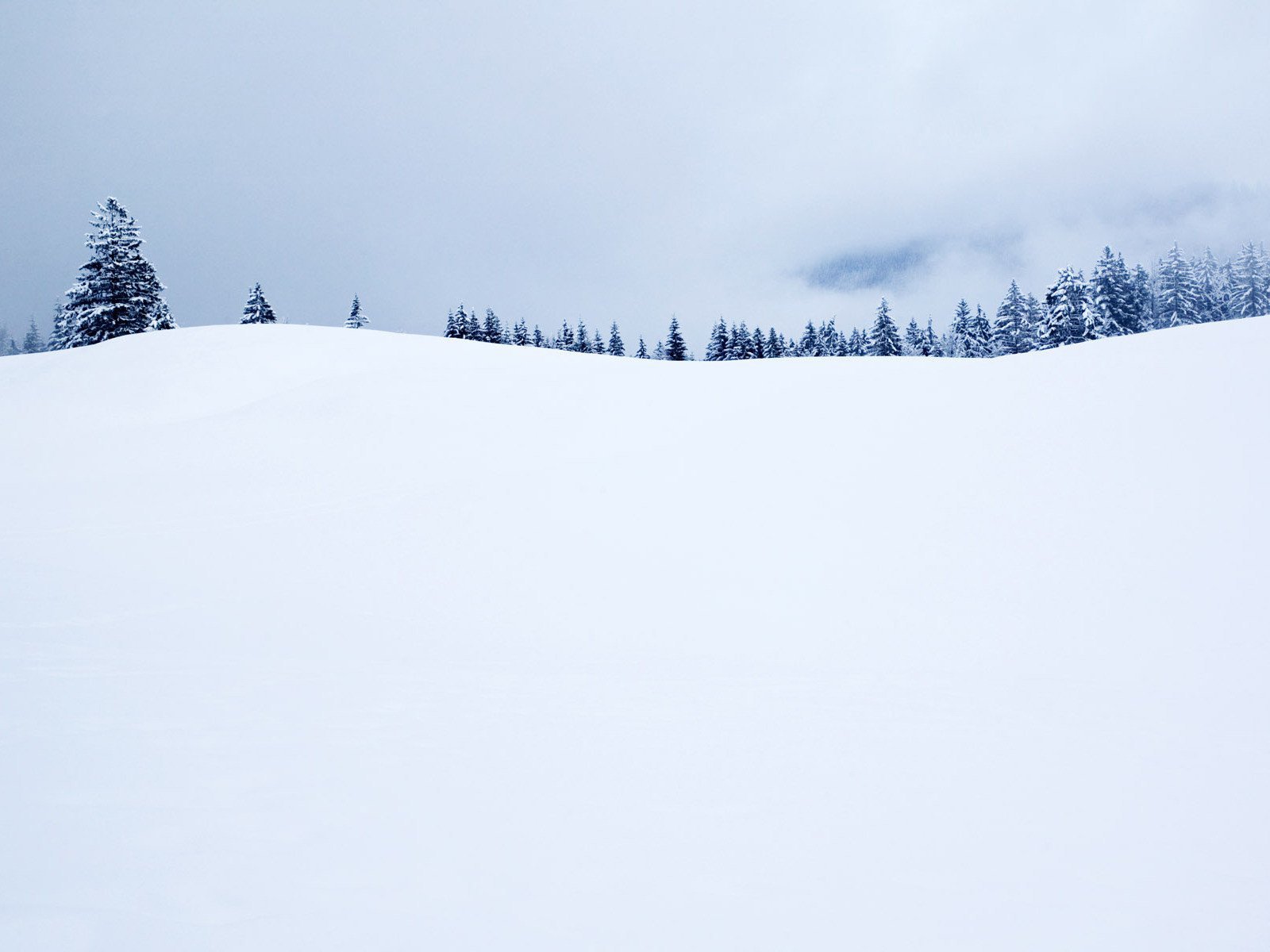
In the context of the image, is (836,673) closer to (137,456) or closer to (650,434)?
(650,434)

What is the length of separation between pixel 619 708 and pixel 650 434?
23.6 feet

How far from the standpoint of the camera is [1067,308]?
1649 inches

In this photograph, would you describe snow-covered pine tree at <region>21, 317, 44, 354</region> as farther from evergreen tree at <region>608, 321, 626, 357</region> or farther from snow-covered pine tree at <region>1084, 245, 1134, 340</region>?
snow-covered pine tree at <region>1084, 245, 1134, 340</region>

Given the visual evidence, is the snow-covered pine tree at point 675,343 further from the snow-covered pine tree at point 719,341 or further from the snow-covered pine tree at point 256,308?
the snow-covered pine tree at point 256,308

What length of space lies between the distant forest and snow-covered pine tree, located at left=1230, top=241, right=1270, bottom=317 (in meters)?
0.09

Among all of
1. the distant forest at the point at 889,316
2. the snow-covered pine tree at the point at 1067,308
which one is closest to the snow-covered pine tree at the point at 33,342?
the distant forest at the point at 889,316

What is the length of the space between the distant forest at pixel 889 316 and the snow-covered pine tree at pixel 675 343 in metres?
0.08

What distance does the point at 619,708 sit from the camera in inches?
205

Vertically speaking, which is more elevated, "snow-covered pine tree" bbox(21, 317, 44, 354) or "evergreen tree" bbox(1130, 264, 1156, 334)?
"snow-covered pine tree" bbox(21, 317, 44, 354)

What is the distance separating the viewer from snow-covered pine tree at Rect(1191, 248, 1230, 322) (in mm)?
55925

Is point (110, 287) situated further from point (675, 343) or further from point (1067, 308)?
point (1067, 308)

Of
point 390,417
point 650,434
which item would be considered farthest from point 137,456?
point 650,434

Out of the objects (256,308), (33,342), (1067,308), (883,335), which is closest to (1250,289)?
(1067,308)

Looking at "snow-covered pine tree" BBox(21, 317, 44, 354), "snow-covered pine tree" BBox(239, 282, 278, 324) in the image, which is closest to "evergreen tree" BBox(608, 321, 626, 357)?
"snow-covered pine tree" BBox(239, 282, 278, 324)
